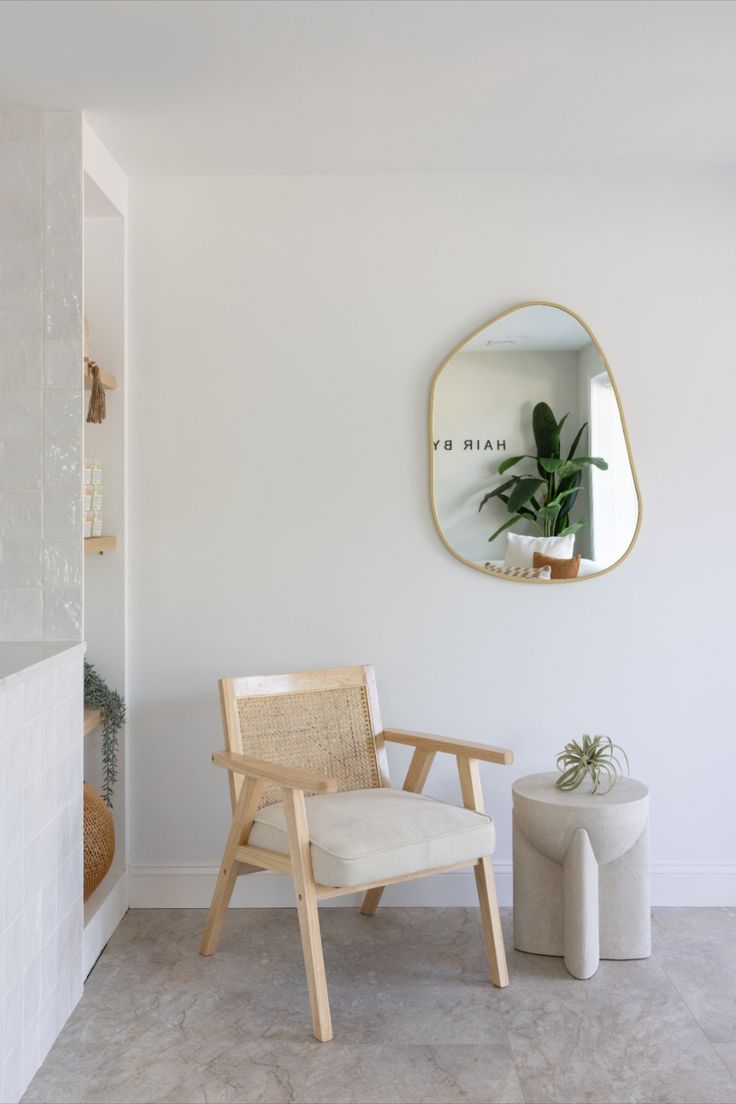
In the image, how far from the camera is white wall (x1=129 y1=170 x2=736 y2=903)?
3.22 m

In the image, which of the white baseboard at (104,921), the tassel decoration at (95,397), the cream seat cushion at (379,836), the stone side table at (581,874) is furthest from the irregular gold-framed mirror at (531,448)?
the white baseboard at (104,921)

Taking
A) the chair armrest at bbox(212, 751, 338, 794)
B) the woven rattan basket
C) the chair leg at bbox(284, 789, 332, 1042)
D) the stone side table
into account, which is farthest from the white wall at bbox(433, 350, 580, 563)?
the woven rattan basket

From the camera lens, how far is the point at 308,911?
2.39 metres

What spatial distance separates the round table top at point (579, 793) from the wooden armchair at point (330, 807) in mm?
163

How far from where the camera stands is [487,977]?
106 inches

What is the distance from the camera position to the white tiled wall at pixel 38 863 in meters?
2.03

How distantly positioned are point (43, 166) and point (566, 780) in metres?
2.20

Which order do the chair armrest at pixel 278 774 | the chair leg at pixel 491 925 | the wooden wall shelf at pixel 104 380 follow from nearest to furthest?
the chair armrest at pixel 278 774, the chair leg at pixel 491 925, the wooden wall shelf at pixel 104 380

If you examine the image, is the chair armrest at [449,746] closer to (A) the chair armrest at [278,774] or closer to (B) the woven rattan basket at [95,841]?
(A) the chair armrest at [278,774]

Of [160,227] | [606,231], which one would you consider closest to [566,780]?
[606,231]

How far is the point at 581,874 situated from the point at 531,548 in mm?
1034

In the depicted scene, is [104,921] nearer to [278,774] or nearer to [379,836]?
[278,774]

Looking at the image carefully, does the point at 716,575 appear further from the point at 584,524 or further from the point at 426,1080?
the point at 426,1080

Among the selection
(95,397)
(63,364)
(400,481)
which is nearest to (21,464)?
(63,364)
